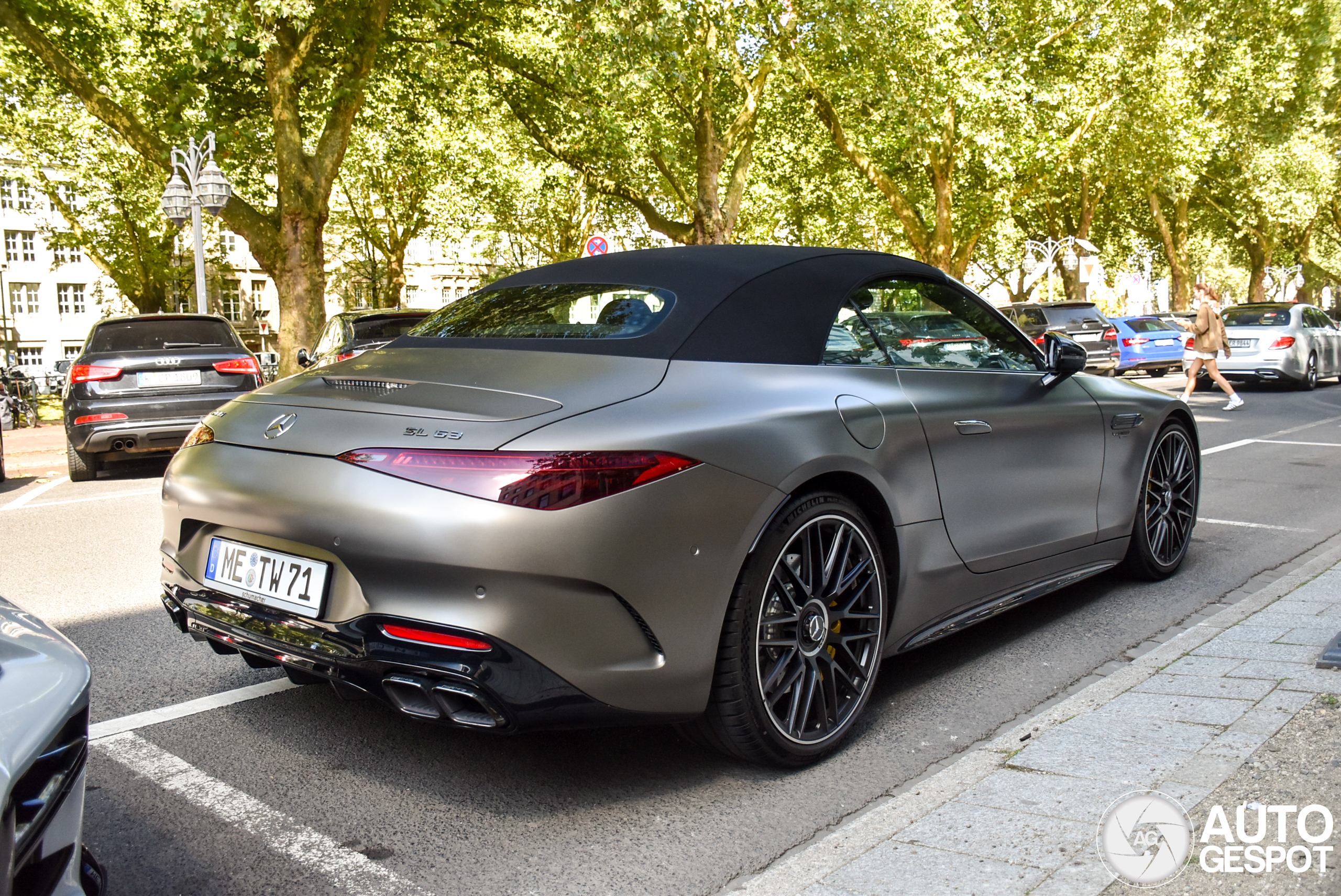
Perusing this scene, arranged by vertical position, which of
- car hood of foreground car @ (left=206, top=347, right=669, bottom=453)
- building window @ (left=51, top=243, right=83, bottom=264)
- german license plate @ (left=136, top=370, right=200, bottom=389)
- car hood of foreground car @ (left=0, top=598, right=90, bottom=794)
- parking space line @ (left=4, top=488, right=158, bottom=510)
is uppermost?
building window @ (left=51, top=243, right=83, bottom=264)

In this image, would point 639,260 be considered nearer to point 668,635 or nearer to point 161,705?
point 668,635

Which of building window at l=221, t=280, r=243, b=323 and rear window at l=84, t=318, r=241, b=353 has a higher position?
building window at l=221, t=280, r=243, b=323

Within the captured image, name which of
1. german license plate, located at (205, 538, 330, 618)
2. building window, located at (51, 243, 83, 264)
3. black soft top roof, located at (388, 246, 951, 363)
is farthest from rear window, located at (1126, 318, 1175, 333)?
building window, located at (51, 243, 83, 264)

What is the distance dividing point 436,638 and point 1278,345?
20672 mm

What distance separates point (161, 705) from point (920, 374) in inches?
108

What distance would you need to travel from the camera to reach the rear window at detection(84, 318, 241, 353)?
35.9ft

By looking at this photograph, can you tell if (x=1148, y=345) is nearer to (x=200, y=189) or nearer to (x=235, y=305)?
(x=200, y=189)

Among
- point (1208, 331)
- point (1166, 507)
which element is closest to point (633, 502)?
point (1166, 507)

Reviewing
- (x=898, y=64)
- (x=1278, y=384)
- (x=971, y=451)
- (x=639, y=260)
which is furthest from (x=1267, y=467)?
(x=898, y=64)

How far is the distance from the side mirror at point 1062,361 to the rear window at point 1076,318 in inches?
861

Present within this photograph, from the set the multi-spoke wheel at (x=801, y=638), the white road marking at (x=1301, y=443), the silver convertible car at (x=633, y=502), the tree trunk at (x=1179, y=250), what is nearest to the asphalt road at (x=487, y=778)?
the multi-spoke wheel at (x=801, y=638)

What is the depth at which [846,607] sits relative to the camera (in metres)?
3.48

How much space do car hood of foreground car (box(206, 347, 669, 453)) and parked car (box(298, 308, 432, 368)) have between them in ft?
28.4

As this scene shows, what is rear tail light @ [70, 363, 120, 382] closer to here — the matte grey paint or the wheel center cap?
the matte grey paint
